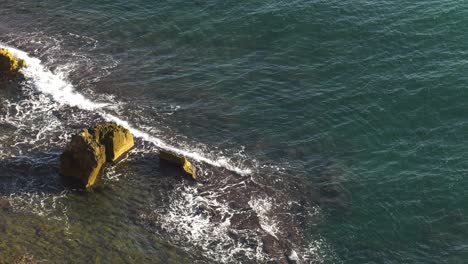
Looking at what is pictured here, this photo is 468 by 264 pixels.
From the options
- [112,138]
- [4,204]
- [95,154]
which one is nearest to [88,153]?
[95,154]

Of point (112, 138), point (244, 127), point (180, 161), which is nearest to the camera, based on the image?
point (112, 138)

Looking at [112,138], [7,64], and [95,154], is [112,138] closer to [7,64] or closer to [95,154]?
[95,154]

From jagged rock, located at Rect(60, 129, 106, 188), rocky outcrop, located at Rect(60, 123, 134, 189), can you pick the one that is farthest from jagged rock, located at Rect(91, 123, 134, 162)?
jagged rock, located at Rect(60, 129, 106, 188)

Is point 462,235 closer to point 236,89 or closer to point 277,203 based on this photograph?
point 277,203

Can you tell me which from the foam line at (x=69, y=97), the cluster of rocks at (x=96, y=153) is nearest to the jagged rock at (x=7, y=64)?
the foam line at (x=69, y=97)

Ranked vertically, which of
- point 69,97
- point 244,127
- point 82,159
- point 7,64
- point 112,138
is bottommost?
point 244,127

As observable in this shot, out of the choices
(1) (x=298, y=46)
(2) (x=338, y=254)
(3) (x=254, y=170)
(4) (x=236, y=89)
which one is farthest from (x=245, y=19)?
(2) (x=338, y=254)

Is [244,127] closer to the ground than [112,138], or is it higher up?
closer to the ground
